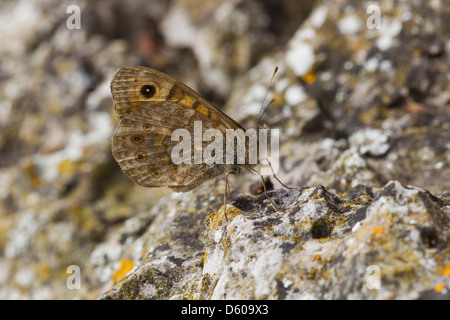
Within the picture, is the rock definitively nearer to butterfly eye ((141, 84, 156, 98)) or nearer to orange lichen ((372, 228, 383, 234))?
orange lichen ((372, 228, 383, 234))

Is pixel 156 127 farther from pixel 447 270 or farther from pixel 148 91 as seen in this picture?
pixel 447 270

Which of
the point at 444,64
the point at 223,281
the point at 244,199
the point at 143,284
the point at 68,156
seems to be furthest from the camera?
the point at 68,156

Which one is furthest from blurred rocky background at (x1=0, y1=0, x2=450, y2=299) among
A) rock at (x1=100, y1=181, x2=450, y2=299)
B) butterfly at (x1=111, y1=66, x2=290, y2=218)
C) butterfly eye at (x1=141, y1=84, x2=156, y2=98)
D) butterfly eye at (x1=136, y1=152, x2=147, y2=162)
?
butterfly eye at (x1=141, y1=84, x2=156, y2=98)

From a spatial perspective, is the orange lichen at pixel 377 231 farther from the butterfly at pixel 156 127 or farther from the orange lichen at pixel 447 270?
the butterfly at pixel 156 127

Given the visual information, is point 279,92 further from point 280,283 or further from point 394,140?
point 280,283

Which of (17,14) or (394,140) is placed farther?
(17,14)

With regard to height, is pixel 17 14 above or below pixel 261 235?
above

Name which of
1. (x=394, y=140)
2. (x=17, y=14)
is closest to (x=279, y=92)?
(x=394, y=140)

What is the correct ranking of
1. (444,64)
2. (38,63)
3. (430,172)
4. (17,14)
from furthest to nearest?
1. (17,14)
2. (38,63)
3. (444,64)
4. (430,172)
